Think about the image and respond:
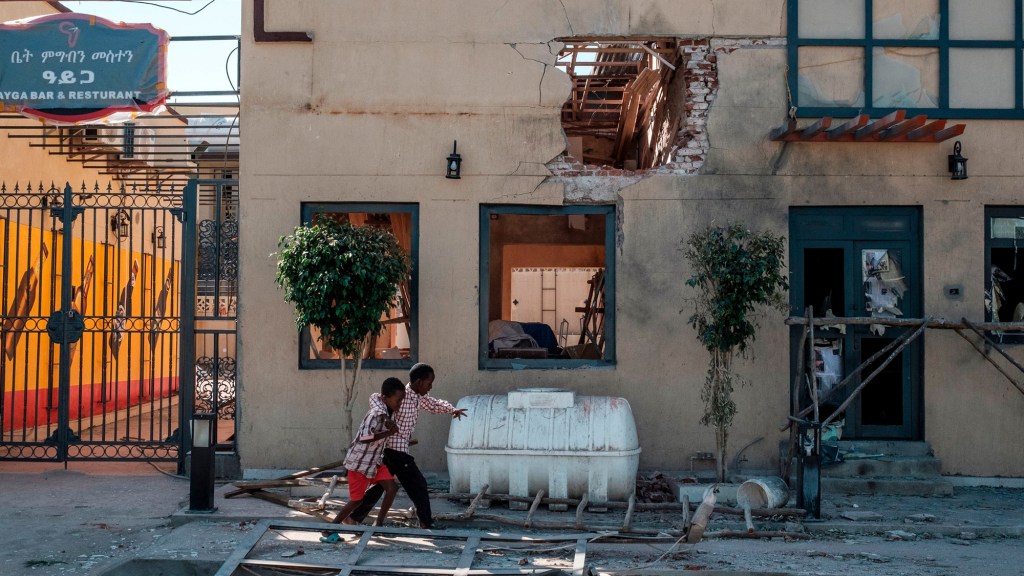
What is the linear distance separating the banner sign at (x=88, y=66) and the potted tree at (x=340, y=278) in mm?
3259

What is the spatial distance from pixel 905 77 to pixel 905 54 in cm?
25

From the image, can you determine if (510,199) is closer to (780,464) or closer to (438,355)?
(438,355)

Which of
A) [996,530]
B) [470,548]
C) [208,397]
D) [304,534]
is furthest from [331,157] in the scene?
[996,530]

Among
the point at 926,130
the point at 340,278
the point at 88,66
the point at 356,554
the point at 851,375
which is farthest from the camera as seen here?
the point at 88,66

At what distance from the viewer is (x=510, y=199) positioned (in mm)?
10156

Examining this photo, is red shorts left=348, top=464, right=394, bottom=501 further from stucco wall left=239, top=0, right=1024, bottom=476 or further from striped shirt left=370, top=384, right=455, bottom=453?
stucco wall left=239, top=0, right=1024, bottom=476

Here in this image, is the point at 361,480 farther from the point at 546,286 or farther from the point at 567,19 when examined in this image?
the point at 546,286

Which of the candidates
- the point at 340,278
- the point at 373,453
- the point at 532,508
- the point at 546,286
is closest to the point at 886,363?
the point at 532,508

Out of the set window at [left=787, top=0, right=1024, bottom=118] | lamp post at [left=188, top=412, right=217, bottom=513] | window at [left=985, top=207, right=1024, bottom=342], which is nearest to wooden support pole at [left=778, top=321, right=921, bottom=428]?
window at [left=985, top=207, right=1024, bottom=342]

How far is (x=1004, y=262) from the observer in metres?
Result: 10.3

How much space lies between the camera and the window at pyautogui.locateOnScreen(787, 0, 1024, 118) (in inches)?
403

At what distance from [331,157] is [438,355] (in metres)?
2.39

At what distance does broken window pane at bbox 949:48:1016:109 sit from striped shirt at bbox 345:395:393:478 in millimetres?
6985

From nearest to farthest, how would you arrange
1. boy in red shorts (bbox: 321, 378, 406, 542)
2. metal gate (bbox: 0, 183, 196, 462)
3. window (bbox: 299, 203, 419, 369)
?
1. boy in red shorts (bbox: 321, 378, 406, 542)
2. window (bbox: 299, 203, 419, 369)
3. metal gate (bbox: 0, 183, 196, 462)
